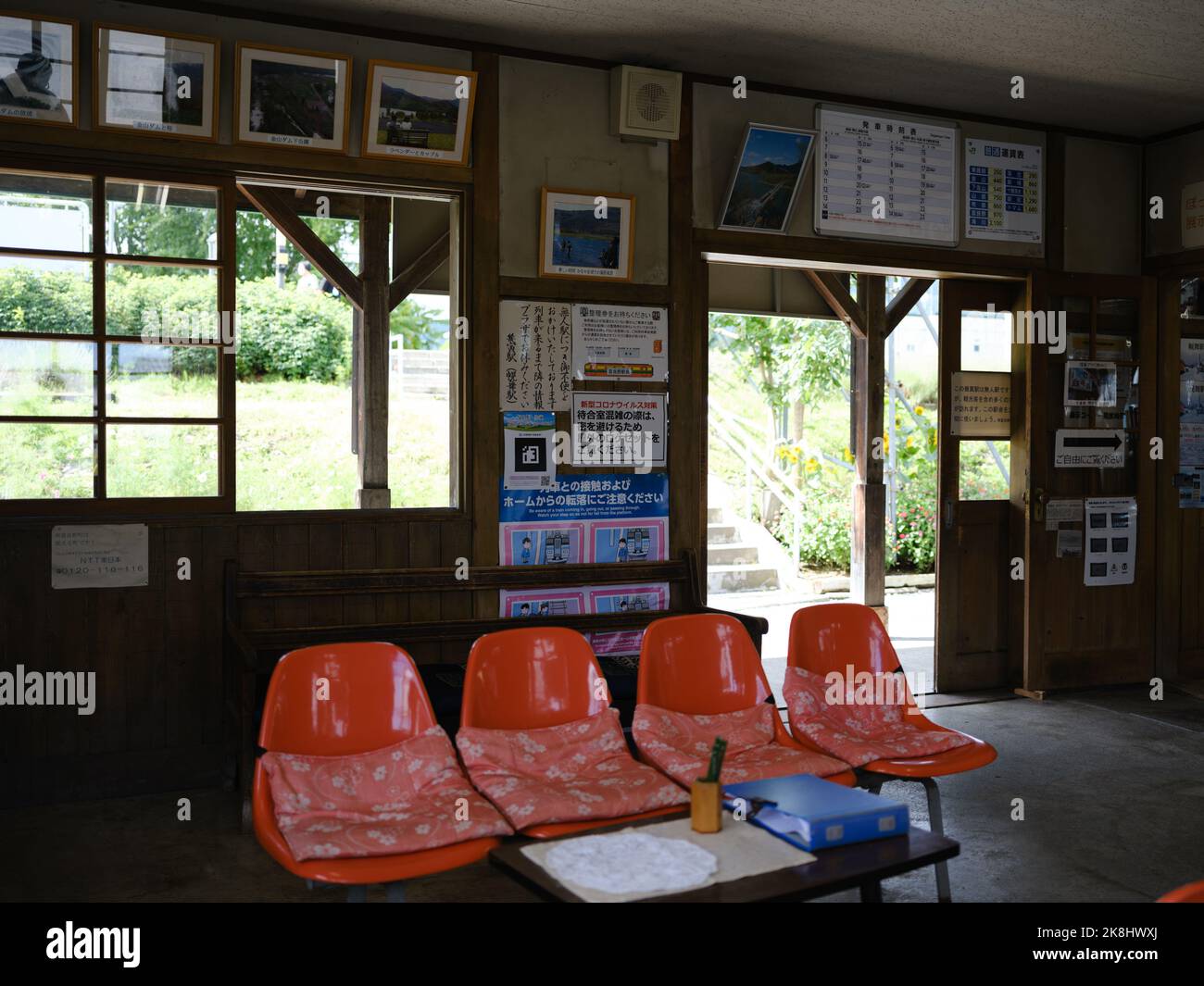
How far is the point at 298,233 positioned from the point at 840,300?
13.8 ft

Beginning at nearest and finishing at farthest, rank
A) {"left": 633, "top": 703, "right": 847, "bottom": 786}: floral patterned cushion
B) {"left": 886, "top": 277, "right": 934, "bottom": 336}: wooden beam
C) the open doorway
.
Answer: {"left": 633, "top": 703, "right": 847, "bottom": 786}: floral patterned cushion → {"left": 886, "top": 277, "right": 934, "bottom": 336}: wooden beam → the open doorway

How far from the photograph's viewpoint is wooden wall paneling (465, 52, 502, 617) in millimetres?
4852

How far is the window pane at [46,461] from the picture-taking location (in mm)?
4227

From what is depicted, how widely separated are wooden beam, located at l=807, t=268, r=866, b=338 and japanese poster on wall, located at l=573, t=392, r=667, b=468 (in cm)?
385

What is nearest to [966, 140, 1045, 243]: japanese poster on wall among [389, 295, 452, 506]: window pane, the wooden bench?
the wooden bench

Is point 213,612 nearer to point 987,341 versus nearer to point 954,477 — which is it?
point 954,477

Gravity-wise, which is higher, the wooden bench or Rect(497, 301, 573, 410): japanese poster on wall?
Rect(497, 301, 573, 410): japanese poster on wall

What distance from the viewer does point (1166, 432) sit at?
6.43 metres

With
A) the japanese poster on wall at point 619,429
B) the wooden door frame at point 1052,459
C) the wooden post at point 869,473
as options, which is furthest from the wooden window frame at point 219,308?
the wooden post at point 869,473

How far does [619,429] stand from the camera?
16.8 ft

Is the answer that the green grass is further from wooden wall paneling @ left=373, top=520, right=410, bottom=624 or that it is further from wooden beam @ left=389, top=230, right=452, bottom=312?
wooden wall paneling @ left=373, top=520, right=410, bottom=624

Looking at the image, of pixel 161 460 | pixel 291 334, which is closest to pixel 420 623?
pixel 161 460

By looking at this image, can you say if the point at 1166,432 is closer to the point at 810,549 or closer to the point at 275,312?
the point at 810,549
